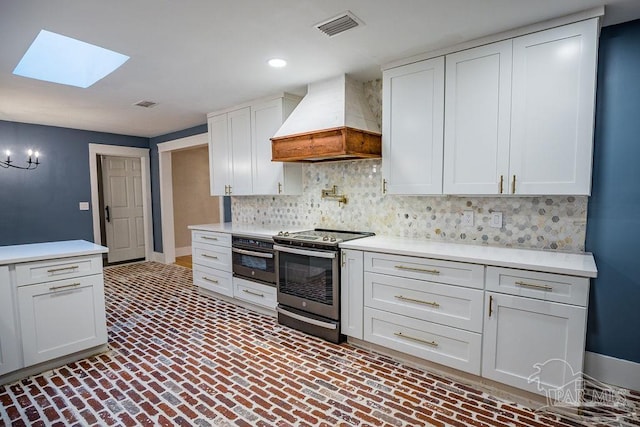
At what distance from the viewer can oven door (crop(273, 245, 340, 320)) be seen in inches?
111

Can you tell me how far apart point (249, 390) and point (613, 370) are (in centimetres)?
245

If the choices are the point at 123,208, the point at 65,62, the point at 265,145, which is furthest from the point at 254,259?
the point at 123,208

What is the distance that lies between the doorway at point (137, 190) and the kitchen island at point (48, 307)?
3.09m

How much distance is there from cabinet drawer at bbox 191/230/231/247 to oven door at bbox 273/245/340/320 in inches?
34.1

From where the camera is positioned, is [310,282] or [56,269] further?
[310,282]

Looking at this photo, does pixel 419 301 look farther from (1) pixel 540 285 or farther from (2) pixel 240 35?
(2) pixel 240 35

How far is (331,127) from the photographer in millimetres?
2834

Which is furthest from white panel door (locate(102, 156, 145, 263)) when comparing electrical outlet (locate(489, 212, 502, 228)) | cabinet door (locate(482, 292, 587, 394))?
cabinet door (locate(482, 292, 587, 394))

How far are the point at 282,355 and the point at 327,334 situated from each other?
45 centimetres

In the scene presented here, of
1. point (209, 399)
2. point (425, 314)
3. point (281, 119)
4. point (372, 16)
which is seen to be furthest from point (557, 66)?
point (209, 399)

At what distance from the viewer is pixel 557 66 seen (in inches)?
81.4

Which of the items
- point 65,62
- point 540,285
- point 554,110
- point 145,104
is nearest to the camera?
point 540,285

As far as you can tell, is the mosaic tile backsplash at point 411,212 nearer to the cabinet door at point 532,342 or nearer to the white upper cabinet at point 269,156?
the white upper cabinet at point 269,156

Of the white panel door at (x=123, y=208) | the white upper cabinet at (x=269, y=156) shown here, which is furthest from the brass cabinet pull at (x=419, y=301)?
the white panel door at (x=123, y=208)
